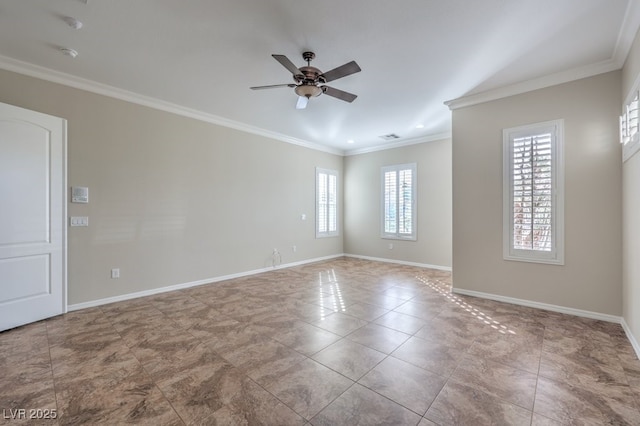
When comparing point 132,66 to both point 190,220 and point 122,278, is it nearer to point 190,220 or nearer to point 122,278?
point 190,220

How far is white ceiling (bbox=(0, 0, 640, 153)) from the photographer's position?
233 centimetres

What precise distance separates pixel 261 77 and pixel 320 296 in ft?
10.5

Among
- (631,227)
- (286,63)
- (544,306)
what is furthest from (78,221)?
(631,227)

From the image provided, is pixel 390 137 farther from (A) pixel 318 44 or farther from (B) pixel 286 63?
(B) pixel 286 63

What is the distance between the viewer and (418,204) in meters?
6.41

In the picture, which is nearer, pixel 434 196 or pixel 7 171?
pixel 7 171

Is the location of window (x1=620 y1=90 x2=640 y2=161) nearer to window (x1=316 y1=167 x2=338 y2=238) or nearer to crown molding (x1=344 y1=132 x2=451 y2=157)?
crown molding (x1=344 y1=132 x2=451 y2=157)

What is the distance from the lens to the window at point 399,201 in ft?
21.3

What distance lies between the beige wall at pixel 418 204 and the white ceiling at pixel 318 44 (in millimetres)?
2194

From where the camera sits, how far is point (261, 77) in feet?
11.5

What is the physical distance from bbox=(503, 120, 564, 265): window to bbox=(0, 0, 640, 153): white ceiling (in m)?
0.70

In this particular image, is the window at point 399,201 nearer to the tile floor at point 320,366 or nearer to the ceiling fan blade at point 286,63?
the tile floor at point 320,366

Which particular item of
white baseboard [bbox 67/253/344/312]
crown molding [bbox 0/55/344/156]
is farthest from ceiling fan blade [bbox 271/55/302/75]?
white baseboard [bbox 67/253/344/312]

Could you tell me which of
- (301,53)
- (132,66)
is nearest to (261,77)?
(301,53)
